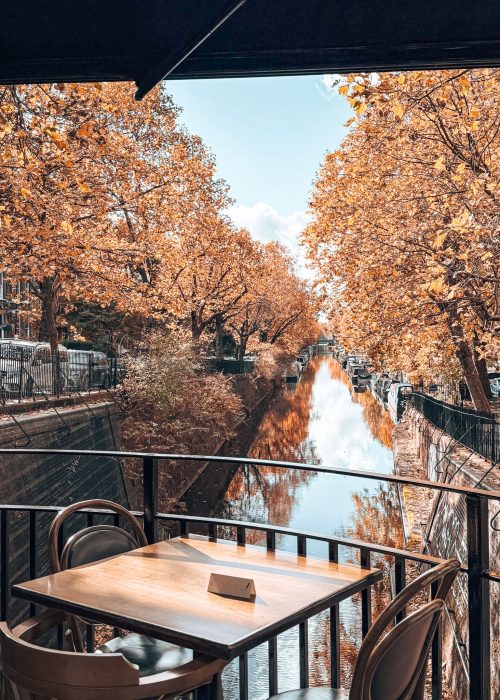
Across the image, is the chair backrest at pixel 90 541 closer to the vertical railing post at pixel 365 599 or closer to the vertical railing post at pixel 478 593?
the vertical railing post at pixel 365 599

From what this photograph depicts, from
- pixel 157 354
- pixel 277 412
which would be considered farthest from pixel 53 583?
pixel 277 412

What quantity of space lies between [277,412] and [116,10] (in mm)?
44268

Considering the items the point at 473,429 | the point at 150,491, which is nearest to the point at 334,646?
the point at 150,491

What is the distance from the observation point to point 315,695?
2.51m

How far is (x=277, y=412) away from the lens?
4691 centimetres

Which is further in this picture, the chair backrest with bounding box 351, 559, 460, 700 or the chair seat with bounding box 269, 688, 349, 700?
the chair seat with bounding box 269, 688, 349, 700

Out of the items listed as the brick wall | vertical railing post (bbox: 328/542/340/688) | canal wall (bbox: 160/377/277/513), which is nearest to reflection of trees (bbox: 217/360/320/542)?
canal wall (bbox: 160/377/277/513)

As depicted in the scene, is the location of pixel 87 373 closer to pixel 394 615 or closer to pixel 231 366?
pixel 231 366

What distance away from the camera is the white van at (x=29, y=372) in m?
18.5

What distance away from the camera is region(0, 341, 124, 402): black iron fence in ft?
61.1

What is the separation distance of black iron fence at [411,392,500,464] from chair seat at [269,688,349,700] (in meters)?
11.1

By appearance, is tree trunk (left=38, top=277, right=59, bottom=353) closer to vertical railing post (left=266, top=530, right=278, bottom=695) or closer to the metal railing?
the metal railing

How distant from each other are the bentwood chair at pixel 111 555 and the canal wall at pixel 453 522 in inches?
131

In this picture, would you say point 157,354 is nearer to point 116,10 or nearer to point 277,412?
point 116,10
